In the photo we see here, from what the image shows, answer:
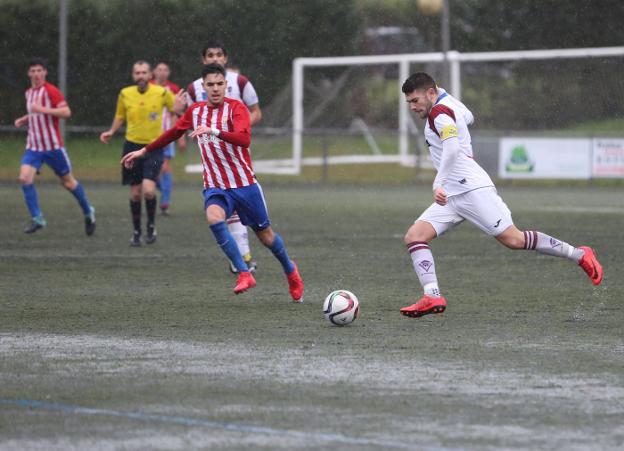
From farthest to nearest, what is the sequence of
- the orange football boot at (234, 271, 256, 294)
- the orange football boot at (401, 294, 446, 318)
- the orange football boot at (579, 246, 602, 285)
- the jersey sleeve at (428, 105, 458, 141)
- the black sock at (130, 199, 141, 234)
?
the black sock at (130, 199, 141, 234), the orange football boot at (234, 271, 256, 294), the orange football boot at (579, 246, 602, 285), the orange football boot at (401, 294, 446, 318), the jersey sleeve at (428, 105, 458, 141)

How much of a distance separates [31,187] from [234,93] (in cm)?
513

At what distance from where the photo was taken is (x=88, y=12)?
3031 centimetres

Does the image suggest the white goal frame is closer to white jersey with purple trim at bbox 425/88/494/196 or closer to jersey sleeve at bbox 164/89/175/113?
jersey sleeve at bbox 164/89/175/113

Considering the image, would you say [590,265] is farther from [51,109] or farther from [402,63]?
[402,63]

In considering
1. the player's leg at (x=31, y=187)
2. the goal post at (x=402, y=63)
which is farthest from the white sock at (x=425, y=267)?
the goal post at (x=402, y=63)

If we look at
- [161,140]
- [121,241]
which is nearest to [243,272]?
[161,140]

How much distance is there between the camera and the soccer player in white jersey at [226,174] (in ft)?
32.4

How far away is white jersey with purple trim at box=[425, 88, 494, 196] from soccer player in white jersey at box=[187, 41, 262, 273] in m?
2.82

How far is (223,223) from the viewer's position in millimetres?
9875

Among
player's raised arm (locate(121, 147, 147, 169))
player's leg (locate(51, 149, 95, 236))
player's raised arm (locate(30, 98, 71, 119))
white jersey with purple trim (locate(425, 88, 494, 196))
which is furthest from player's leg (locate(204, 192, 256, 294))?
player's raised arm (locate(30, 98, 71, 119))

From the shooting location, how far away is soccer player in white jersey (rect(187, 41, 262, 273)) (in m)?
11.3

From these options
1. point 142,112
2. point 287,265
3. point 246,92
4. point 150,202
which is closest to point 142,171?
point 150,202

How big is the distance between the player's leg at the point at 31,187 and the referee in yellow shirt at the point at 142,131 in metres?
1.48

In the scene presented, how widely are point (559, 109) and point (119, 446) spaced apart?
2748cm
